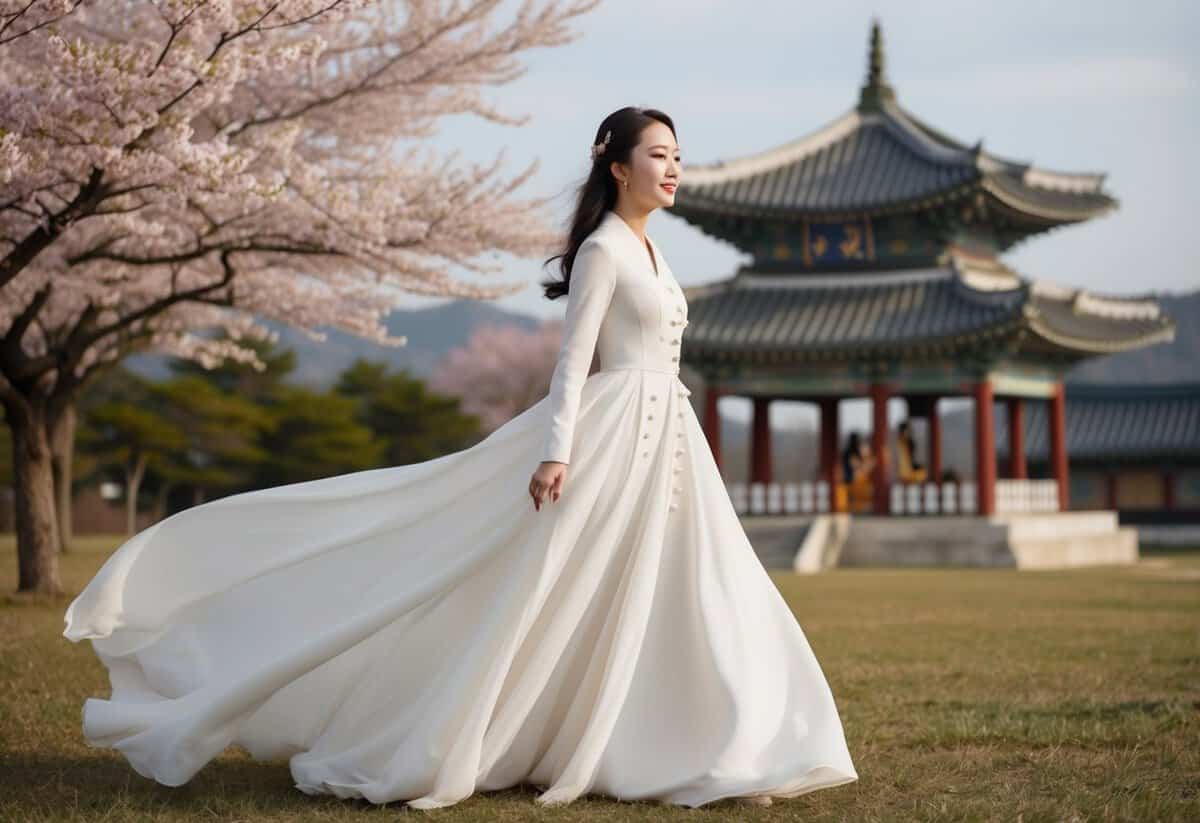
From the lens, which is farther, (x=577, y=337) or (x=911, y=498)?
(x=911, y=498)

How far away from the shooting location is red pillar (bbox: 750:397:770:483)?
83.5ft

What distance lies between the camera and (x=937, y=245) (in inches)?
959

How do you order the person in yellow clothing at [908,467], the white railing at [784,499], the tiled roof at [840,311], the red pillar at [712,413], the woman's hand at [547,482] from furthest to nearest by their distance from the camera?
the red pillar at [712,413]
the person in yellow clothing at [908,467]
the white railing at [784,499]
the tiled roof at [840,311]
the woman's hand at [547,482]

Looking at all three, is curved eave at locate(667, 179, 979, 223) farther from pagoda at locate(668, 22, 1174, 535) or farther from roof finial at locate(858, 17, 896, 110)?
roof finial at locate(858, 17, 896, 110)

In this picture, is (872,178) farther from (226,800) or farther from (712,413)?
(226,800)

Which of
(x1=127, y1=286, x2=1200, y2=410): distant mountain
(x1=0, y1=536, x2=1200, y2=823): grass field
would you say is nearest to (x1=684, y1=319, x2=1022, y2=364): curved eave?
(x1=0, y1=536, x2=1200, y2=823): grass field

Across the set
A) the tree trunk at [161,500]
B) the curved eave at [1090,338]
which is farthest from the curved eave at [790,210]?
the tree trunk at [161,500]

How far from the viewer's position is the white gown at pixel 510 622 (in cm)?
409

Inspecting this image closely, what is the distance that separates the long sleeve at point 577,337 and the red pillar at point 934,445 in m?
21.5

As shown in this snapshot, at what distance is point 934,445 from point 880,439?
3.27 m

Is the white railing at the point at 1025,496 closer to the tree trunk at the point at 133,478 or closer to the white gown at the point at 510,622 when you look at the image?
the white gown at the point at 510,622

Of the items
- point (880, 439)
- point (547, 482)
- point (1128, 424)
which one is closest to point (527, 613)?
point (547, 482)

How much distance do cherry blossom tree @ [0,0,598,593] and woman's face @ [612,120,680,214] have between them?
4.24m

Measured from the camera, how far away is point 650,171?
14.8 feet
